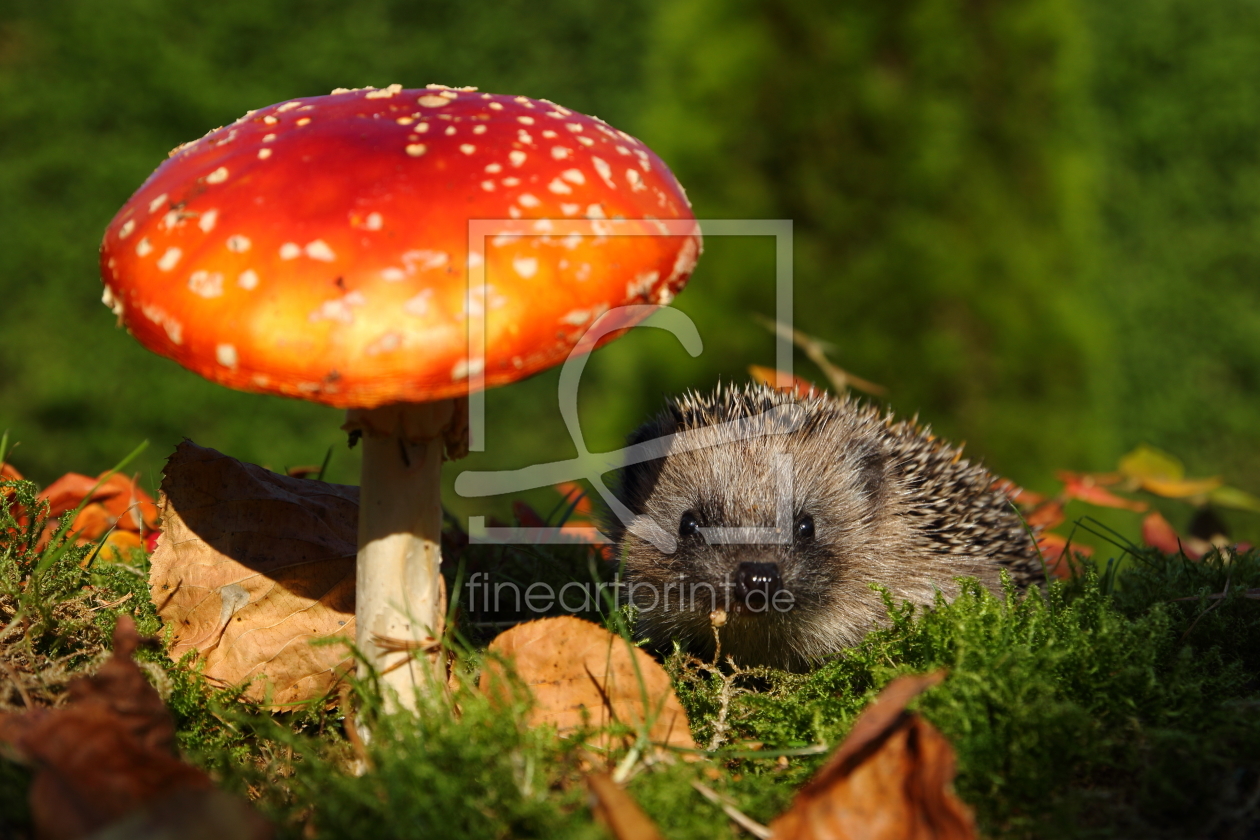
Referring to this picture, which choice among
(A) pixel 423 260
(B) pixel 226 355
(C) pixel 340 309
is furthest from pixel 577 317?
(B) pixel 226 355

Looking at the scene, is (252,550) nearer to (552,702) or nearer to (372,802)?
(552,702)

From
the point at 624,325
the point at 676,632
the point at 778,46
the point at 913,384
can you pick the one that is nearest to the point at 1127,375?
the point at 913,384

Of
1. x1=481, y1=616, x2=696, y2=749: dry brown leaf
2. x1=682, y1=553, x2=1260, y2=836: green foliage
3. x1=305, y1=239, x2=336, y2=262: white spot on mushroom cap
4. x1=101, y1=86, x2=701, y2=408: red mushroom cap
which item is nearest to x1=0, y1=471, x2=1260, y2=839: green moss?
x1=682, y1=553, x2=1260, y2=836: green foliage

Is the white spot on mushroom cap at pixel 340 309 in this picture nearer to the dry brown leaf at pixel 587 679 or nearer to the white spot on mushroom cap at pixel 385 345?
the white spot on mushroom cap at pixel 385 345

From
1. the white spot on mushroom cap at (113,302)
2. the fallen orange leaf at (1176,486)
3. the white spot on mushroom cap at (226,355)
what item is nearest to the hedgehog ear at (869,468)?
the fallen orange leaf at (1176,486)

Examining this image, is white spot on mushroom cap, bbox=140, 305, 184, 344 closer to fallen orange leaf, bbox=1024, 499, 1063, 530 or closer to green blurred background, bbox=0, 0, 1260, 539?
green blurred background, bbox=0, 0, 1260, 539

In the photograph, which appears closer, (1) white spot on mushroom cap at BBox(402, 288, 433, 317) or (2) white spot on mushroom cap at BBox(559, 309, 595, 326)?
(1) white spot on mushroom cap at BBox(402, 288, 433, 317)

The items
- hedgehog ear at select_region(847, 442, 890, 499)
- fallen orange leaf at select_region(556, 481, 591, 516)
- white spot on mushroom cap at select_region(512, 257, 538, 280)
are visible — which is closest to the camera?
white spot on mushroom cap at select_region(512, 257, 538, 280)
